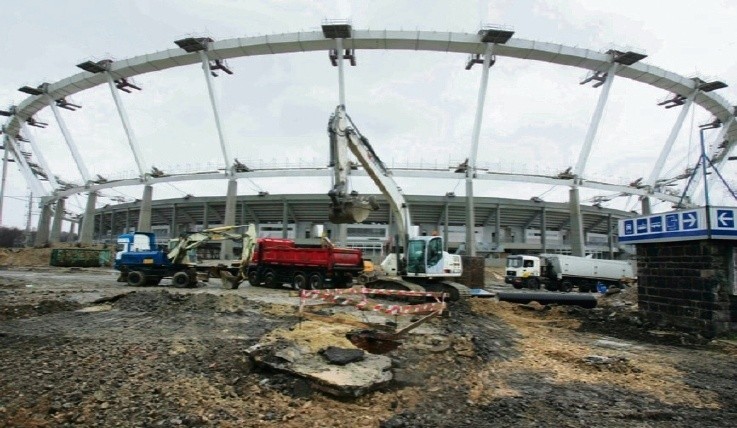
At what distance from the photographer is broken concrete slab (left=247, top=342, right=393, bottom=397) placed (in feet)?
16.7

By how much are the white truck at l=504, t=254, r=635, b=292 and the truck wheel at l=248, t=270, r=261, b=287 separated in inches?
682

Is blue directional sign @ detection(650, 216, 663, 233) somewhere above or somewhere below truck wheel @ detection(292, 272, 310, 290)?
above

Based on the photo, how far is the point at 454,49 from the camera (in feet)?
123

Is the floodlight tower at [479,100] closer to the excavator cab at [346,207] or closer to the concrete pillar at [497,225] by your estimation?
the concrete pillar at [497,225]

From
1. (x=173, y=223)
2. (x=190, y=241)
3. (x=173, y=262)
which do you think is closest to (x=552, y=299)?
(x=190, y=241)

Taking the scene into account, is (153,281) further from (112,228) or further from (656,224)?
(112,228)

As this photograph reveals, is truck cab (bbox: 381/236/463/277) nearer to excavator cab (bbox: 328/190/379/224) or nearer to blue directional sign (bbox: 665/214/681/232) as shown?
excavator cab (bbox: 328/190/379/224)

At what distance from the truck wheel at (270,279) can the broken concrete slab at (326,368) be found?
13607 mm

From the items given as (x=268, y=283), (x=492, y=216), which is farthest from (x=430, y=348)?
(x=492, y=216)

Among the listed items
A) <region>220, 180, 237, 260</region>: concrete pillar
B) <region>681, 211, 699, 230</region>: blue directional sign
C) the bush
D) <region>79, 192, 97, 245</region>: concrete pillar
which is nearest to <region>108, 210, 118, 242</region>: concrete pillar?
<region>79, 192, 97, 245</region>: concrete pillar

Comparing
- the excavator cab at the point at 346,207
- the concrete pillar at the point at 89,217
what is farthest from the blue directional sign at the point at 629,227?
the concrete pillar at the point at 89,217

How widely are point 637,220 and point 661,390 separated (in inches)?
307

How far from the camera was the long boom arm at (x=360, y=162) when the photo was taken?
14.1 meters

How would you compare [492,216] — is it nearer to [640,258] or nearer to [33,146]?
[640,258]
